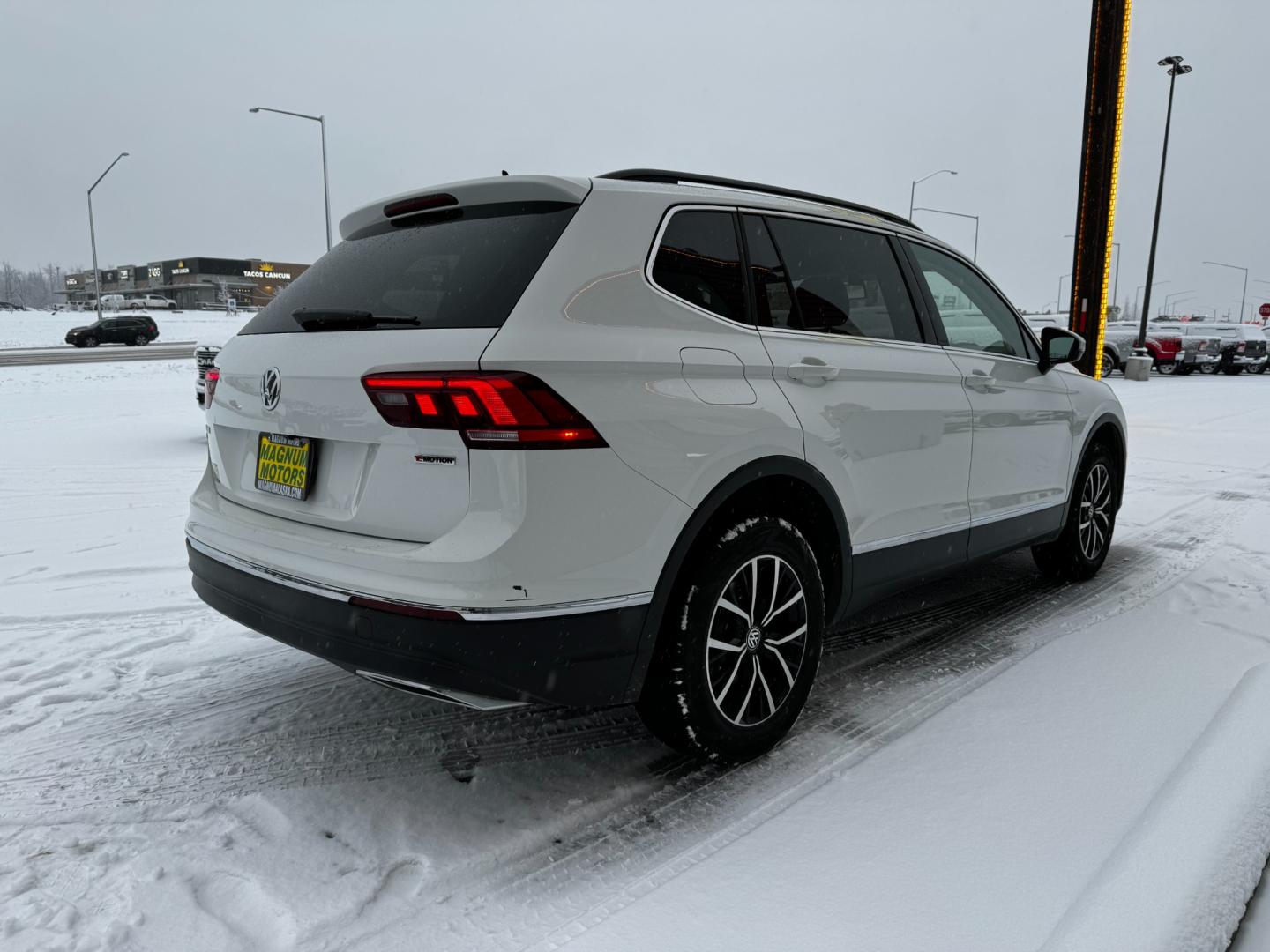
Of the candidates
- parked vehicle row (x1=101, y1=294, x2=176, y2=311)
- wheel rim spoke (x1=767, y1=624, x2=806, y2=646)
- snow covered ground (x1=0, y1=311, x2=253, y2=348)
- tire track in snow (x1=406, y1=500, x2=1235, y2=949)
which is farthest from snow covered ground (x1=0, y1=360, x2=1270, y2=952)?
parked vehicle row (x1=101, y1=294, x2=176, y2=311)

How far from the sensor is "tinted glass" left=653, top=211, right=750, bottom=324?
9.01 ft

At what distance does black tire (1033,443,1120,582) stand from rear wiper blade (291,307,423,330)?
3.84 m

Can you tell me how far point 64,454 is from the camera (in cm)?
857

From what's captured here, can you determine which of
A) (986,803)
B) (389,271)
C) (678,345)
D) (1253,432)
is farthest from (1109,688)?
(1253,432)

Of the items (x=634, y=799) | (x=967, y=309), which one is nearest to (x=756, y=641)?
(x=634, y=799)

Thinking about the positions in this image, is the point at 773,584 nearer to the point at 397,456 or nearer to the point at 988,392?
the point at 397,456

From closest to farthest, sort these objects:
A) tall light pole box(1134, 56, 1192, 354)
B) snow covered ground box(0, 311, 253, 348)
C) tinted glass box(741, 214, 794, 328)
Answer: tinted glass box(741, 214, 794, 328) → tall light pole box(1134, 56, 1192, 354) → snow covered ground box(0, 311, 253, 348)

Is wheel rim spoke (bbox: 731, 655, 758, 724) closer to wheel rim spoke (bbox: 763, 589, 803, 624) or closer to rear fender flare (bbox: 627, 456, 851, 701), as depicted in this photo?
wheel rim spoke (bbox: 763, 589, 803, 624)

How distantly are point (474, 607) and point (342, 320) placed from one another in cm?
102

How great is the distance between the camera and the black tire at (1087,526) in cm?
494

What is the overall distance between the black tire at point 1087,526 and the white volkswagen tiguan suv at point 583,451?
5.86 ft

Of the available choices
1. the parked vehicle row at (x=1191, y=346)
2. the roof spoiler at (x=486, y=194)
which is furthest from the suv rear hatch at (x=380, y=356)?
the parked vehicle row at (x=1191, y=346)

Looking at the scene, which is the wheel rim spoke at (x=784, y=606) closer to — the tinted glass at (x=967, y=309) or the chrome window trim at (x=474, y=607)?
the chrome window trim at (x=474, y=607)

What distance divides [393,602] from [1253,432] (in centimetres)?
1347
